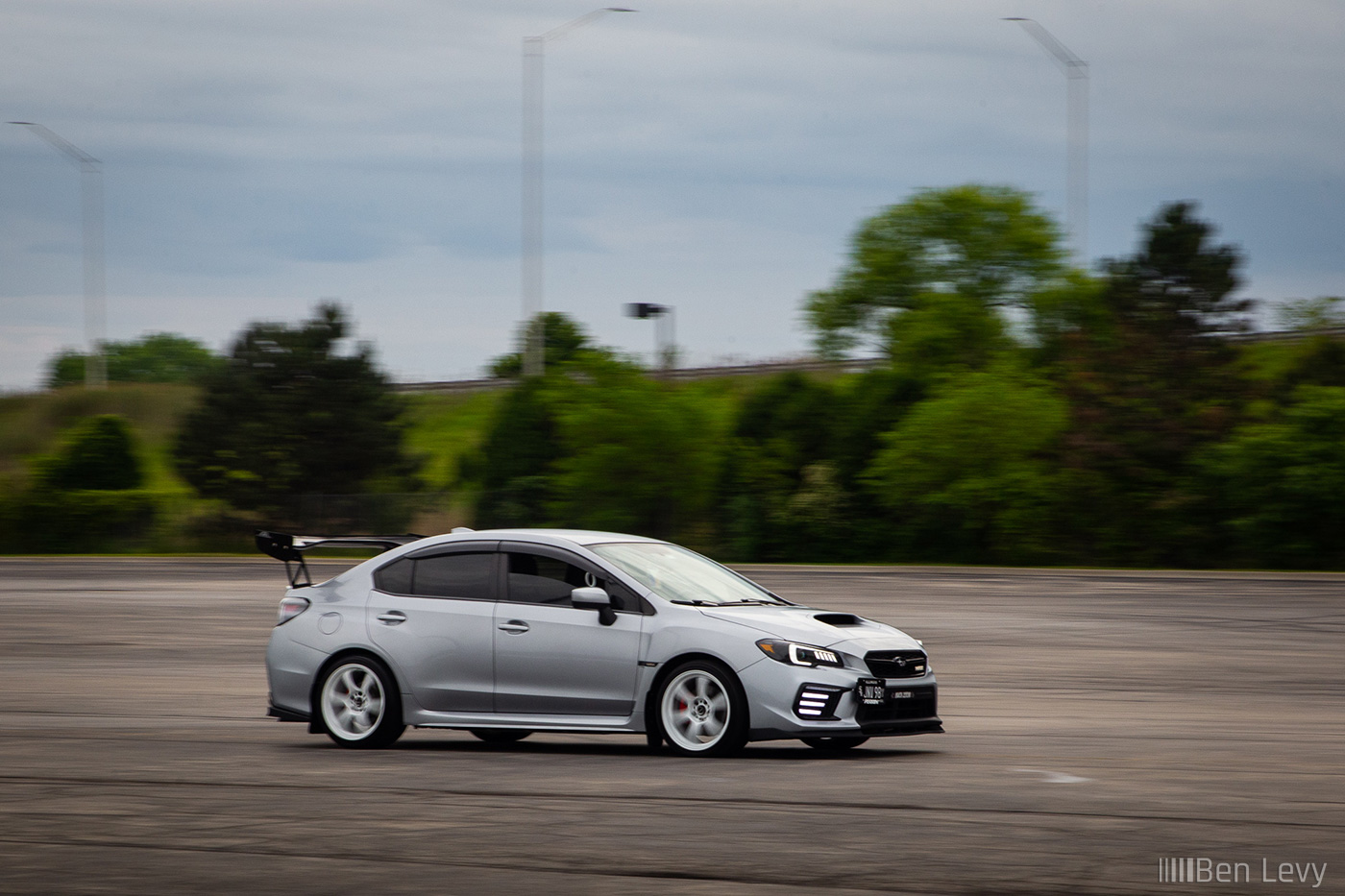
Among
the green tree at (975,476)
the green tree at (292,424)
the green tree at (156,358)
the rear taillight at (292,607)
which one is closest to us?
the rear taillight at (292,607)

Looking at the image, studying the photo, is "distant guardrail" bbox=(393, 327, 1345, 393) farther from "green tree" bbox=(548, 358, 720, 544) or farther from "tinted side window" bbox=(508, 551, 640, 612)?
"tinted side window" bbox=(508, 551, 640, 612)

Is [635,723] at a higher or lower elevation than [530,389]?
lower

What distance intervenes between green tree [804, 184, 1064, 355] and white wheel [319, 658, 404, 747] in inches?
2207

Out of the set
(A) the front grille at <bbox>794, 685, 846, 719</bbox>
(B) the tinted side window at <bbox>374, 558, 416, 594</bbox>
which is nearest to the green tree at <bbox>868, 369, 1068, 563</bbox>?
(B) the tinted side window at <bbox>374, 558, 416, 594</bbox>

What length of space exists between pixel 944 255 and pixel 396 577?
58.7 metres

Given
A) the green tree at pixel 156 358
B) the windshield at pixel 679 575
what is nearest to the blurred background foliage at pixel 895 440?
the windshield at pixel 679 575

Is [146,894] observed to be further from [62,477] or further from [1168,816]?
[62,477]

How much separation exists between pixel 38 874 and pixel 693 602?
5025 millimetres

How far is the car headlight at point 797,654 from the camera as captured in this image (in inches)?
419

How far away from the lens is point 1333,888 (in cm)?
663

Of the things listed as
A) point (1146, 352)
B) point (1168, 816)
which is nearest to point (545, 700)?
point (1168, 816)

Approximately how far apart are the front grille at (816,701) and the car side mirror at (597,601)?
55.5 inches

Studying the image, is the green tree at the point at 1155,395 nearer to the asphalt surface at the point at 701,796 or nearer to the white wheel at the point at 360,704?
the asphalt surface at the point at 701,796

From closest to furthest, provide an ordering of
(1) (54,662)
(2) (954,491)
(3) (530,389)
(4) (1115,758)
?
1. (4) (1115,758)
2. (1) (54,662)
3. (2) (954,491)
4. (3) (530,389)
